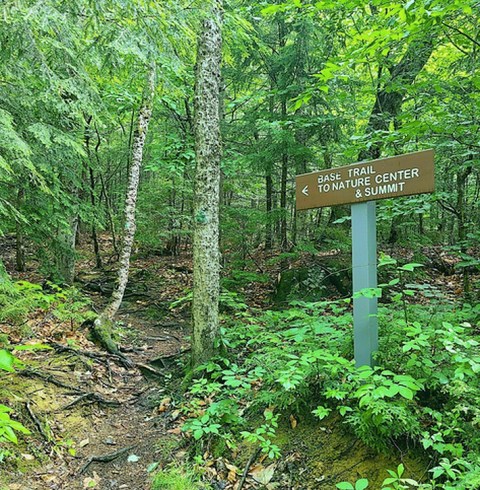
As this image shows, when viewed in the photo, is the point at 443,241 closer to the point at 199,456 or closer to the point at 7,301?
the point at 199,456

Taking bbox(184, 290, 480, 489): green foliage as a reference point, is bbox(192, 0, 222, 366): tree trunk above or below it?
above

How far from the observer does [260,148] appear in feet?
30.2

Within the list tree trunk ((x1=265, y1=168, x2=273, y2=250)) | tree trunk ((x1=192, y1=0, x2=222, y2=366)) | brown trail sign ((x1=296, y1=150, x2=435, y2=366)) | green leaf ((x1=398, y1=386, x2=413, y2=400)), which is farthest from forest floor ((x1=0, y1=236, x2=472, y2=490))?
tree trunk ((x1=265, y1=168, x2=273, y2=250))

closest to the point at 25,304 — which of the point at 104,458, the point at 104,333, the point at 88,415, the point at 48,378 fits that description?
the point at 48,378

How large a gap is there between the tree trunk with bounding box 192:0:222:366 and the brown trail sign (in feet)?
5.54

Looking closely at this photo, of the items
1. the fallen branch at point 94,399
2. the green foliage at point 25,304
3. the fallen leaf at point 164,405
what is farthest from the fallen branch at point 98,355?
the fallen leaf at point 164,405

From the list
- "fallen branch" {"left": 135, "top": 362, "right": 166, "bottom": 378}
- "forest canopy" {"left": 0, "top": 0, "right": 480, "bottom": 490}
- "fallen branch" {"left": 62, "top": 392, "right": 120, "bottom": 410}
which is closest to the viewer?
"forest canopy" {"left": 0, "top": 0, "right": 480, "bottom": 490}

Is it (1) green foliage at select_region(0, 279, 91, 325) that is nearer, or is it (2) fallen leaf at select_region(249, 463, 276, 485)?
(2) fallen leaf at select_region(249, 463, 276, 485)

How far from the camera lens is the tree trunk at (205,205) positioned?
15.2 feet

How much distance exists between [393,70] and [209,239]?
5.54 metres

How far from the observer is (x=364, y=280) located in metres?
3.23

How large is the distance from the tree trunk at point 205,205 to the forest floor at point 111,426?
0.96m

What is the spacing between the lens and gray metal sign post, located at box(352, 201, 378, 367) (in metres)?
3.18

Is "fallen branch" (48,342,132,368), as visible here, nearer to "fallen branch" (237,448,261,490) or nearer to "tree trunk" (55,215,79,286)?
"fallen branch" (237,448,261,490)
